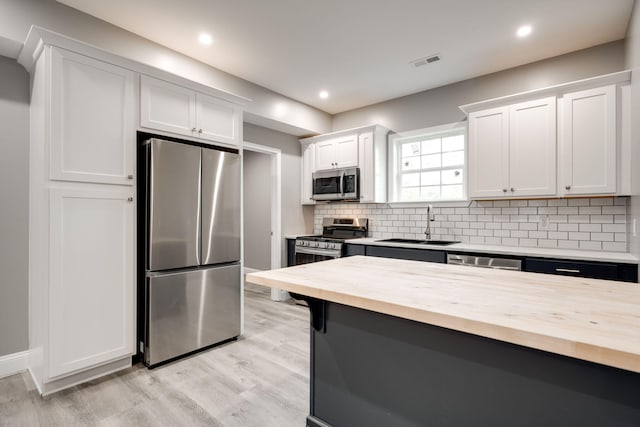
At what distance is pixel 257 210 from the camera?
617cm

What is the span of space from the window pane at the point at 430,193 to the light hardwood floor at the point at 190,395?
98.1 inches

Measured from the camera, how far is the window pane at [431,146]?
13.3 ft

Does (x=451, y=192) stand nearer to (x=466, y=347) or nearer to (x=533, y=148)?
(x=533, y=148)

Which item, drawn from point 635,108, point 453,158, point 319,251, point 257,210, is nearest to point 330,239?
point 319,251

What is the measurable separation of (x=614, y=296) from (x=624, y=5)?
254 centimetres

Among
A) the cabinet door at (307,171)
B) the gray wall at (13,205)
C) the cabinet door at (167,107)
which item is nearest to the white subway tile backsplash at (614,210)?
the cabinet door at (307,171)

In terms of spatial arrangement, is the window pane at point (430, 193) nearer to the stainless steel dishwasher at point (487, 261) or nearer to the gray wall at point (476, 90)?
the gray wall at point (476, 90)

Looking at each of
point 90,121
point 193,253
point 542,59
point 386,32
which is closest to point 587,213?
point 542,59

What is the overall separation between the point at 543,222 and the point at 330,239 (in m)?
2.38

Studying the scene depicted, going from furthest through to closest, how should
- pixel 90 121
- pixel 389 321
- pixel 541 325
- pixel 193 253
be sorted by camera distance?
1. pixel 193 253
2. pixel 90 121
3. pixel 389 321
4. pixel 541 325

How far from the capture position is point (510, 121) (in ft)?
10.2

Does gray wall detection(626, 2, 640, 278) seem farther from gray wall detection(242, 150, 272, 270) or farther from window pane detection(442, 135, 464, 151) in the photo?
gray wall detection(242, 150, 272, 270)

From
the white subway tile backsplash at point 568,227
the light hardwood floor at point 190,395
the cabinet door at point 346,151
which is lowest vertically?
the light hardwood floor at point 190,395

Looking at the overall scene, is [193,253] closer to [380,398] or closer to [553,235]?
[380,398]
